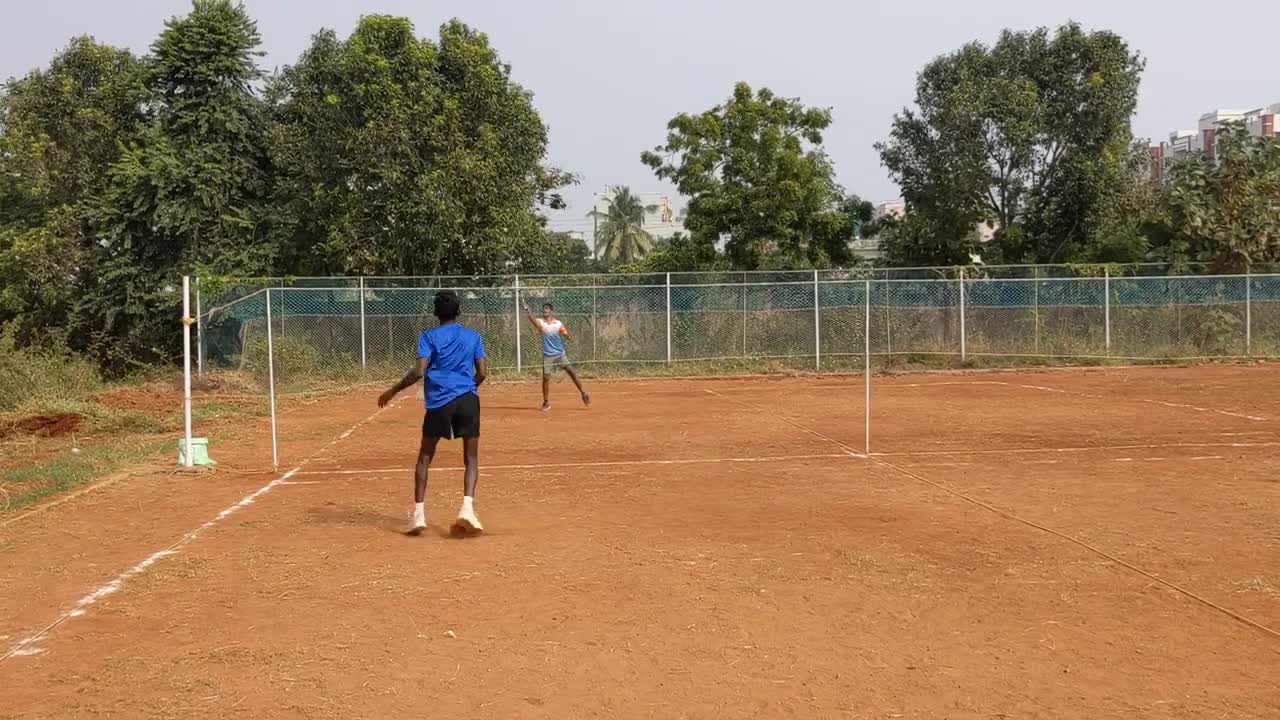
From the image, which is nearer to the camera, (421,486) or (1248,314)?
(421,486)

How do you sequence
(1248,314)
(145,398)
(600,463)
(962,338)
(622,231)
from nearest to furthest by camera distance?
(600,463)
(145,398)
(962,338)
(1248,314)
(622,231)

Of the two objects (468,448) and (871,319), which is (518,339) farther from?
(468,448)

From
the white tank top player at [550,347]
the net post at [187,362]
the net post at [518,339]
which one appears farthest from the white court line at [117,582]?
the net post at [518,339]

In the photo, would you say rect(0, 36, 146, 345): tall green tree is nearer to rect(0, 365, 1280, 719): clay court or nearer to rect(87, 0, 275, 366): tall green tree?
rect(87, 0, 275, 366): tall green tree

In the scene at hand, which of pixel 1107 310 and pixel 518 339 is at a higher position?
pixel 1107 310

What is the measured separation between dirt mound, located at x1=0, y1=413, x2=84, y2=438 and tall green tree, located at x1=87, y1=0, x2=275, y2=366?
439 inches

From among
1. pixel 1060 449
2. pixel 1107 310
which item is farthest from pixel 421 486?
pixel 1107 310

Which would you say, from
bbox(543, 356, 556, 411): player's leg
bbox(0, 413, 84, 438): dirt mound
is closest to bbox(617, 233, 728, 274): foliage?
bbox(543, 356, 556, 411): player's leg

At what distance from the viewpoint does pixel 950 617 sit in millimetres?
5426

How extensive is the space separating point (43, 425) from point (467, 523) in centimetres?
1064

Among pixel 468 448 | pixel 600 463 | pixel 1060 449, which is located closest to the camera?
pixel 468 448

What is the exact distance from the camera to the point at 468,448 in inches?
304

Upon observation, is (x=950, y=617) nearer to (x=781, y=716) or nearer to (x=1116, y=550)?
(x=781, y=716)

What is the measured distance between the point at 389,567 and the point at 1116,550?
4.82 meters
